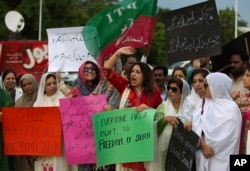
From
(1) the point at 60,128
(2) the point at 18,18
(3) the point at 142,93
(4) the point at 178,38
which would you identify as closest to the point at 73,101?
(1) the point at 60,128

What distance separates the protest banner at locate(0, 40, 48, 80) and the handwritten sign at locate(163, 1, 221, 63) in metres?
6.02

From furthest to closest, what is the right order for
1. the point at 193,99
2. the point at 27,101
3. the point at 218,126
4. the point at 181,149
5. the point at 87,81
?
the point at 27,101 < the point at 87,81 < the point at 193,99 < the point at 181,149 < the point at 218,126

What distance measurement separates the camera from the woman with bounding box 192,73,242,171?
5.60 meters

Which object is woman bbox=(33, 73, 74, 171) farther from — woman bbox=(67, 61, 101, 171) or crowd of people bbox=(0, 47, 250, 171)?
woman bbox=(67, 61, 101, 171)

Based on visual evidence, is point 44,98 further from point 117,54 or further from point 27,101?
point 117,54

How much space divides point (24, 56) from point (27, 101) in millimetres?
7318

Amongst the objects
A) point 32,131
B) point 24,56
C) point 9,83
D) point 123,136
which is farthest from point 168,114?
point 24,56

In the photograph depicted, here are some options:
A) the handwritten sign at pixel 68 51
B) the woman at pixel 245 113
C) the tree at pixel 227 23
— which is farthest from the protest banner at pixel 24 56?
the tree at pixel 227 23

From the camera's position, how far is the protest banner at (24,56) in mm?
13922

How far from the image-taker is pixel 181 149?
5.93m

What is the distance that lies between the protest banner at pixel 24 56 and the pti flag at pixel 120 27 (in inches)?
238

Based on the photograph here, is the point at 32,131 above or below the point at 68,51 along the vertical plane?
below

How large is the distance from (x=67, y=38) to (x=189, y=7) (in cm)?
176

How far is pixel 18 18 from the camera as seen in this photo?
23328mm
